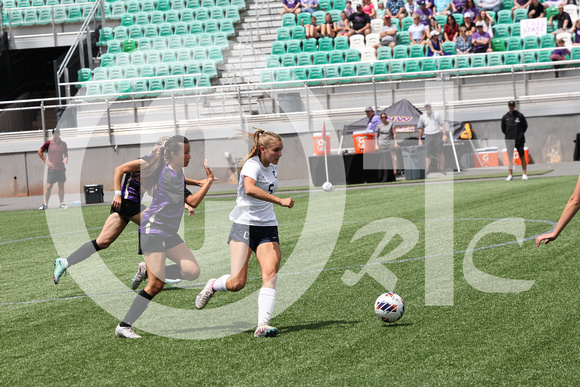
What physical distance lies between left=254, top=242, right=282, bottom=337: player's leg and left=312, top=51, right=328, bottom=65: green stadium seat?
2189cm

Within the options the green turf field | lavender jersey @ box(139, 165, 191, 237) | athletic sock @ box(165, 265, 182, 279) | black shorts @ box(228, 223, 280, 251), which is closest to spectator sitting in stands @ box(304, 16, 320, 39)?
the green turf field

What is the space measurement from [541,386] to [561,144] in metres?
22.4

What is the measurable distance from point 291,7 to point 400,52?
5.91 metres

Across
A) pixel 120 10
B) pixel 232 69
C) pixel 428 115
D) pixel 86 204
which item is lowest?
pixel 86 204

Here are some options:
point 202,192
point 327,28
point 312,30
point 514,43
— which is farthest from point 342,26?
point 202,192

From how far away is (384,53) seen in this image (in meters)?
28.1

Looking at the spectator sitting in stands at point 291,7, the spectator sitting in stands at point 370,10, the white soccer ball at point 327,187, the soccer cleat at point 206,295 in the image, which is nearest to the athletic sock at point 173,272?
the soccer cleat at point 206,295

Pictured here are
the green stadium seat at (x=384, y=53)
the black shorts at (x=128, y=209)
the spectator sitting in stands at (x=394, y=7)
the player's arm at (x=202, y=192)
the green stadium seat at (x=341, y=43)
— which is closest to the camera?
the player's arm at (x=202, y=192)

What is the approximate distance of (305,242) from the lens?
12742 millimetres

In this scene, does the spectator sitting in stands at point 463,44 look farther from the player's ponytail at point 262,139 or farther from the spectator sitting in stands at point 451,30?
the player's ponytail at point 262,139

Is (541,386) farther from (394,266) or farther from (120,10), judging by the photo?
(120,10)

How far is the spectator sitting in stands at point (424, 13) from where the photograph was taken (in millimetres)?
28438

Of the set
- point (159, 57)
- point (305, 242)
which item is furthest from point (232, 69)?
point (305, 242)

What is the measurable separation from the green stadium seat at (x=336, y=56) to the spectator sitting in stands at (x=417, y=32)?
2.53 meters
